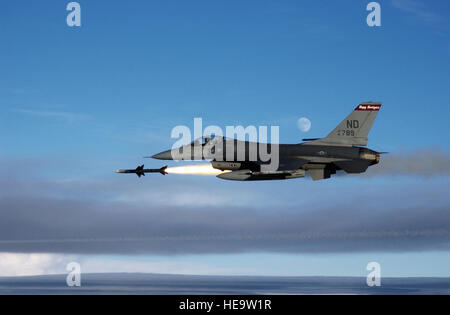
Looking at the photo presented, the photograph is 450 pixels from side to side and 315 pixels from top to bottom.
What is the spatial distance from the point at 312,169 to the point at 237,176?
7847 millimetres

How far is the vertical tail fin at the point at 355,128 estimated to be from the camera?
152 ft

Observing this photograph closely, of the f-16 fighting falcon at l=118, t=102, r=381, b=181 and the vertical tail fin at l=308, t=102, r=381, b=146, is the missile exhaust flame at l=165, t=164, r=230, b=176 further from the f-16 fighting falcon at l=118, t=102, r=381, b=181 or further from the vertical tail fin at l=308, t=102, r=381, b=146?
the vertical tail fin at l=308, t=102, r=381, b=146

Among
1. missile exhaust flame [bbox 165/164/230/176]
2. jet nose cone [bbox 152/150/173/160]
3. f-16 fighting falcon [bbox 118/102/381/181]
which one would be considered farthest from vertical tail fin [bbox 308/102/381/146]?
jet nose cone [bbox 152/150/173/160]

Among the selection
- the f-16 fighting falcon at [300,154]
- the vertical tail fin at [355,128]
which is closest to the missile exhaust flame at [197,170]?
the f-16 fighting falcon at [300,154]

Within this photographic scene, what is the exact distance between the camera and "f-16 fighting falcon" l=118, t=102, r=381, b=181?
1768 inches

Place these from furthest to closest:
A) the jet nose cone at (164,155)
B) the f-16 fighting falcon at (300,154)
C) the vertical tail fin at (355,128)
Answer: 1. the vertical tail fin at (355,128)
2. the jet nose cone at (164,155)
3. the f-16 fighting falcon at (300,154)

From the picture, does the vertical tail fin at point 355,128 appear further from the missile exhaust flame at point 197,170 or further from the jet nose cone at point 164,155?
the jet nose cone at point 164,155
